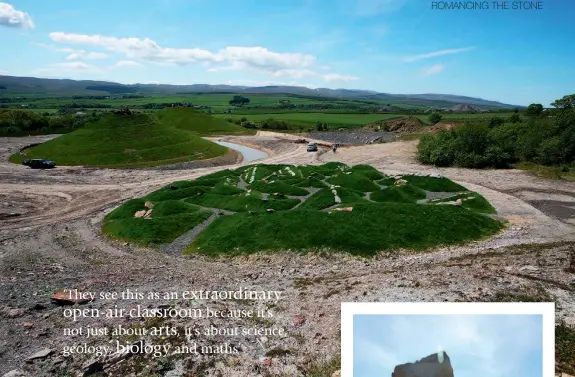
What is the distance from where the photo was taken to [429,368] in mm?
7688

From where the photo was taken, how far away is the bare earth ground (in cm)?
1498

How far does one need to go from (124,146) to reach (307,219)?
6325 centimetres

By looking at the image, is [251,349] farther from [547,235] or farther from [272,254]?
[547,235]

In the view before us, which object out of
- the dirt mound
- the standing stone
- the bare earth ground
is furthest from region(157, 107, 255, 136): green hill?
the standing stone

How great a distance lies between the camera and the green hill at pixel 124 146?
3041 inches

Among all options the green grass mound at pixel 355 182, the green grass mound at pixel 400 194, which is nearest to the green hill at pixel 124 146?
the green grass mound at pixel 355 182

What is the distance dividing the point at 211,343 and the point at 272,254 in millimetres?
12376

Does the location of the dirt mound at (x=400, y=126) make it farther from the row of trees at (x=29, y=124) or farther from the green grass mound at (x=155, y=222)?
the green grass mound at (x=155, y=222)

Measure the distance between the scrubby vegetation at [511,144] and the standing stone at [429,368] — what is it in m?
65.6

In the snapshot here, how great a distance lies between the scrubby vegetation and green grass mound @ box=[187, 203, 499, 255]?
126ft

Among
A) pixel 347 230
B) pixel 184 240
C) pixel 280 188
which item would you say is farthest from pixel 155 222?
pixel 347 230

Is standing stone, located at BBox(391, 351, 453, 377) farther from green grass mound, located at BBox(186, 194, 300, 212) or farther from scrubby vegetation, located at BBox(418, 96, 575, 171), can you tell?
scrubby vegetation, located at BBox(418, 96, 575, 171)

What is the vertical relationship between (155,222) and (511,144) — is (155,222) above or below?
below

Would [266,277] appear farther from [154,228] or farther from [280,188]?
[280,188]
